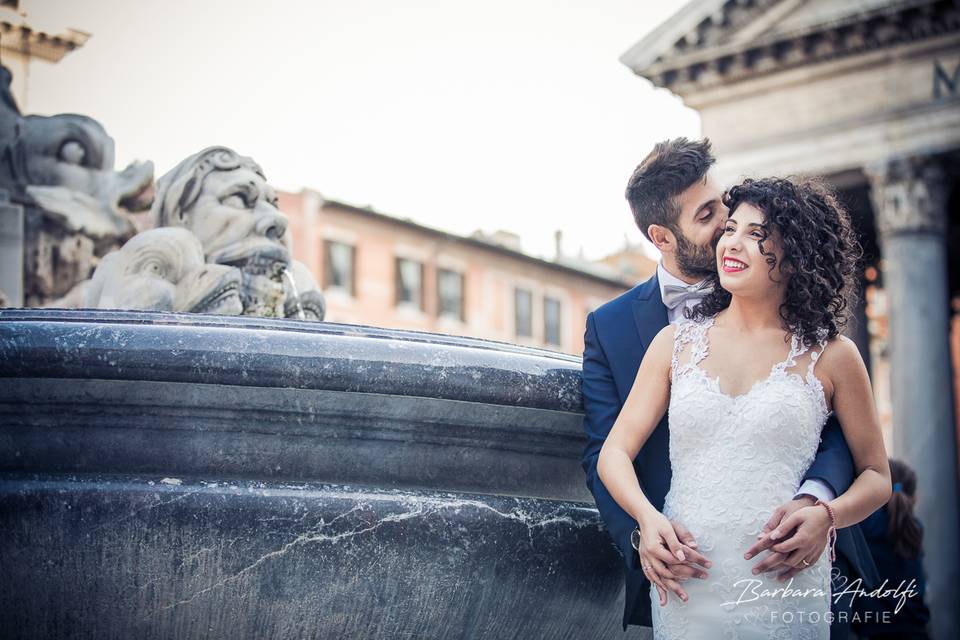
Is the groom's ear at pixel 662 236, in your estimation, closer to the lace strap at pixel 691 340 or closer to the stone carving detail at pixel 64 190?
the lace strap at pixel 691 340

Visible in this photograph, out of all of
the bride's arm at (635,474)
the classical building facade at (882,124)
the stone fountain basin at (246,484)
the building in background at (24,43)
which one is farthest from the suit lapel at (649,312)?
the classical building facade at (882,124)

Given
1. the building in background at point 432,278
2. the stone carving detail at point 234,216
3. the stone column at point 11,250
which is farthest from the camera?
the building in background at point 432,278

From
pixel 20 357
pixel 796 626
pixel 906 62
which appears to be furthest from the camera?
pixel 906 62

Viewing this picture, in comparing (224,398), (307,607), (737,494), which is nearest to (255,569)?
(307,607)

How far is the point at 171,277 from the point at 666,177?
1656 mm

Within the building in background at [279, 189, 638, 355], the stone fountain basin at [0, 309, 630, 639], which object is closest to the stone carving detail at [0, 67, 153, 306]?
the stone fountain basin at [0, 309, 630, 639]

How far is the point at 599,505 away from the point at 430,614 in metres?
0.44

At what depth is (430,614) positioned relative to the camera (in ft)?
8.15

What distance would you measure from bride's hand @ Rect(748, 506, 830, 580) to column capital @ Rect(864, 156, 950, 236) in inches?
648

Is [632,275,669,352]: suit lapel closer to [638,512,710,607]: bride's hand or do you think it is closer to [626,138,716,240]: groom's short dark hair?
[626,138,716,240]: groom's short dark hair

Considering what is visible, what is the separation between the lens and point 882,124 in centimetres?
1841

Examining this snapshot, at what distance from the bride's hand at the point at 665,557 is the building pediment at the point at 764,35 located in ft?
55.7

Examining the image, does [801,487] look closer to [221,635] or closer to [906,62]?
[221,635]

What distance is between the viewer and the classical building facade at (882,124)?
1706cm
